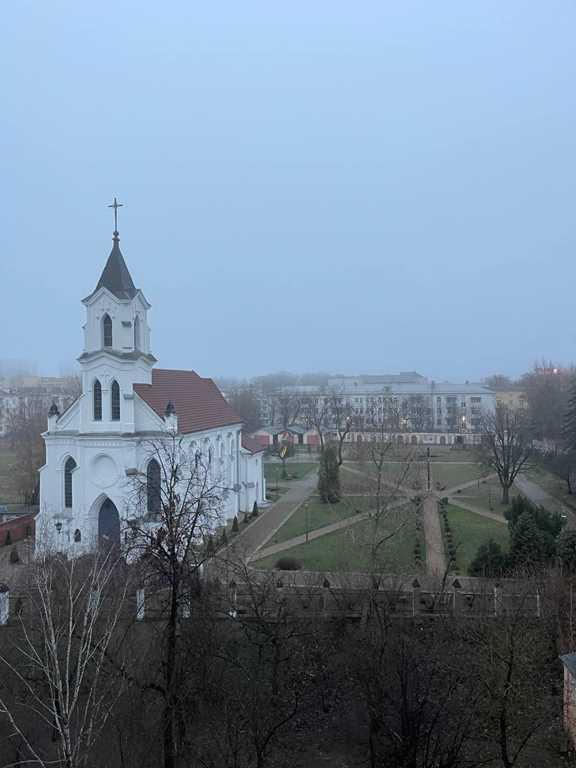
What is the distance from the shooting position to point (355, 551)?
27.7 m

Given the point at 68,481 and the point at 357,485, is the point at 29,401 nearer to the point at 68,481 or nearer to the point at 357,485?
the point at 357,485

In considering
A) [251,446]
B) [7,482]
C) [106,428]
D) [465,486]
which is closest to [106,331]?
[106,428]

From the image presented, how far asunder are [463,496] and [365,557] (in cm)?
1733

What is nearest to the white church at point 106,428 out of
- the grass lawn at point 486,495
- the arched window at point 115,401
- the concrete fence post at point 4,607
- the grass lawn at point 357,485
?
the arched window at point 115,401

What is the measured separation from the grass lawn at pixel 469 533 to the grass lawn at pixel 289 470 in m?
17.3

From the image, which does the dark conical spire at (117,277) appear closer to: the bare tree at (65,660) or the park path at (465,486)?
the bare tree at (65,660)

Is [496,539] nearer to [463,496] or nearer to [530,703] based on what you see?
[463,496]

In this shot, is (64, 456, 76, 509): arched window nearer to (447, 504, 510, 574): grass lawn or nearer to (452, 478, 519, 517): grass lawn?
(447, 504, 510, 574): grass lawn

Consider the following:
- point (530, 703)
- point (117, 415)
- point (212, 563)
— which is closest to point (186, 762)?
point (530, 703)

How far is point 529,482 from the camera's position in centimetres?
4806

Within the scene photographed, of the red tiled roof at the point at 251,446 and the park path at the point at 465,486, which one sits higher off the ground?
the red tiled roof at the point at 251,446

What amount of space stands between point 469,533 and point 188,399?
50.5 feet

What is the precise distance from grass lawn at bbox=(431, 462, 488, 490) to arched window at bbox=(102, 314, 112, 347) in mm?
26118

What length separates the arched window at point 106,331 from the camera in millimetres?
29609
